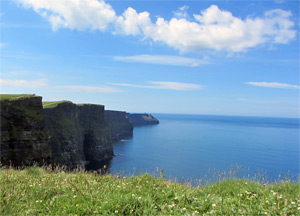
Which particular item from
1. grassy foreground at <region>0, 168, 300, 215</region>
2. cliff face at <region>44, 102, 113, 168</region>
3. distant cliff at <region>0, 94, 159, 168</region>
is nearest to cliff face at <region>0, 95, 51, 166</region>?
distant cliff at <region>0, 94, 159, 168</region>

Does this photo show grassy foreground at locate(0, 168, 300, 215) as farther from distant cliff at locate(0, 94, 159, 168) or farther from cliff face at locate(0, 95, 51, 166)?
cliff face at locate(0, 95, 51, 166)

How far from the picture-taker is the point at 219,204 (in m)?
6.23

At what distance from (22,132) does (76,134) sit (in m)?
32.6

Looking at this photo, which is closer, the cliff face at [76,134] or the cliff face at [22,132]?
the cliff face at [22,132]

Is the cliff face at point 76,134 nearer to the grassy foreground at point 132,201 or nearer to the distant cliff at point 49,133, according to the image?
the distant cliff at point 49,133

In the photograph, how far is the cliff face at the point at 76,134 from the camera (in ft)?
261

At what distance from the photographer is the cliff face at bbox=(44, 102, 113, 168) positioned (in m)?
79.4

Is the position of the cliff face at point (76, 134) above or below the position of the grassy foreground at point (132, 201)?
below

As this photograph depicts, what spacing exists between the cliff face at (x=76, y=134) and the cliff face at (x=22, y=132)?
55.1 ft

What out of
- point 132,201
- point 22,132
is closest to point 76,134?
point 22,132

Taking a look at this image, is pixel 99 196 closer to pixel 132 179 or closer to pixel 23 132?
pixel 132 179

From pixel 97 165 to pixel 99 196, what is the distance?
319 feet

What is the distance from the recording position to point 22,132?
184ft

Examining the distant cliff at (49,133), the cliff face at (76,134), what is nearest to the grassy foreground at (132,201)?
the distant cliff at (49,133)
